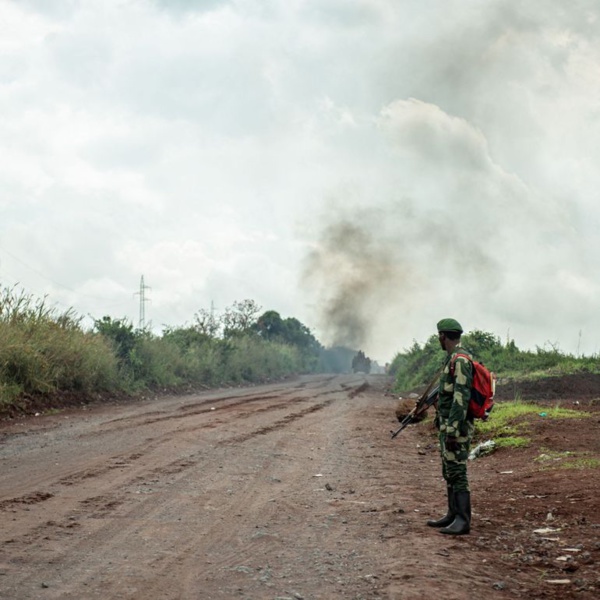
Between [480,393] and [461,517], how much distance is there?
110 centimetres

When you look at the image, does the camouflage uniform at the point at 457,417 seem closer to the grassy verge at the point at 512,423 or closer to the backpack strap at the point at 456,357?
the backpack strap at the point at 456,357

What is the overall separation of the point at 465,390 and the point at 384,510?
1.62 metres

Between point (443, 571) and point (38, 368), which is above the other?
point (38, 368)

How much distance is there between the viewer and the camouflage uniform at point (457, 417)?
262 inches

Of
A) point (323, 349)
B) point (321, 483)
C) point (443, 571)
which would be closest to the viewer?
point (443, 571)

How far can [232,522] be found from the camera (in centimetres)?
677

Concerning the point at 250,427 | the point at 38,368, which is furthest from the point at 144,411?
the point at 250,427

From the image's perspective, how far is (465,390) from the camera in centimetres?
668

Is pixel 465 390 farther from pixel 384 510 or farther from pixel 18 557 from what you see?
pixel 18 557

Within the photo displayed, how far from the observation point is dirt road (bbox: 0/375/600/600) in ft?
16.4

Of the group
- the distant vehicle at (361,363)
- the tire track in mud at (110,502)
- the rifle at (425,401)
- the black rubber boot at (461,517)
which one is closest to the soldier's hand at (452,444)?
the black rubber boot at (461,517)

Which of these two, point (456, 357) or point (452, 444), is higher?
point (456, 357)

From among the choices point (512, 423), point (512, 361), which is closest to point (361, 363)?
point (512, 361)

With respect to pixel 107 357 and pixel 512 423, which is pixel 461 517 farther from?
pixel 107 357
